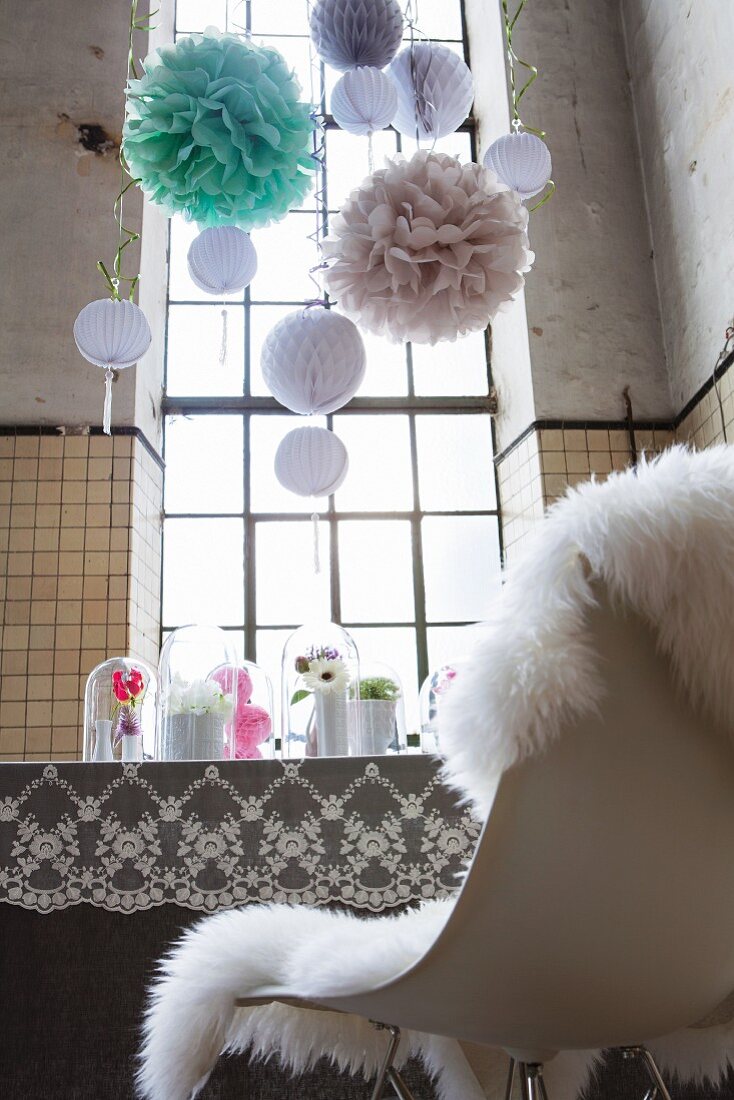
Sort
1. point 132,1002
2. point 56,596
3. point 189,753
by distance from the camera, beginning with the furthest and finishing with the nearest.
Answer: point 56,596
point 189,753
point 132,1002

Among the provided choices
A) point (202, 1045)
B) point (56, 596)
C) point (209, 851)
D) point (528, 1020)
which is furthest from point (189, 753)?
point (56, 596)

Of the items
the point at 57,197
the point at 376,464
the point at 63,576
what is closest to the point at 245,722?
the point at 63,576

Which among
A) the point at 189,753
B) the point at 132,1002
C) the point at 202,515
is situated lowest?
the point at 132,1002

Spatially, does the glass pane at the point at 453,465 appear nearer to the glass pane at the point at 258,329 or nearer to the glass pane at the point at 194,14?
the glass pane at the point at 258,329

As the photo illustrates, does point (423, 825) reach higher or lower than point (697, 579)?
lower

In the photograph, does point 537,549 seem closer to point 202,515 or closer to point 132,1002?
point 132,1002

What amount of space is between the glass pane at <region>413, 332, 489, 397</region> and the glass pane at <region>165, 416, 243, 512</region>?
2.66 ft

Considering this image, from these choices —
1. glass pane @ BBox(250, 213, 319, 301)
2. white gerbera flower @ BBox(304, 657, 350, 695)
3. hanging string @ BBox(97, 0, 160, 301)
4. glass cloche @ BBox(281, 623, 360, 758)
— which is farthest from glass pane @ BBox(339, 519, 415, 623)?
white gerbera flower @ BBox(304, 657, 350, 695)

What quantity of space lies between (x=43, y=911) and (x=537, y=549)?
0.93m

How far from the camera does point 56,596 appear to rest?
3.72 metres

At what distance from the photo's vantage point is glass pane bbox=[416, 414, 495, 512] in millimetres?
4293

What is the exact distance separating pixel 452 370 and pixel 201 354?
1072 millimetres

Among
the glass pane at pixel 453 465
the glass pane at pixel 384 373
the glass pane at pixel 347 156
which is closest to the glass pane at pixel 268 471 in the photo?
the glass pane at pixel 384 373

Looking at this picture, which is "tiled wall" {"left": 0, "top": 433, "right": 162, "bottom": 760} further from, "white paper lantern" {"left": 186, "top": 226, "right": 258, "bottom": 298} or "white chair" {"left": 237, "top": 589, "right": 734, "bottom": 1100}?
"white chair" {"left": 237, "top": 589, "right": 734, "bottom": 1100}
